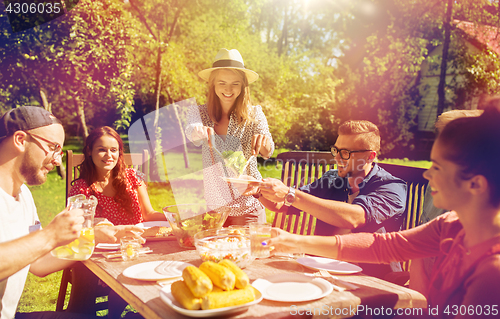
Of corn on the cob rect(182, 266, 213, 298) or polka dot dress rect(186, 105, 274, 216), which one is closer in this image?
corn on the cob rect(182, 266, 213, 298)

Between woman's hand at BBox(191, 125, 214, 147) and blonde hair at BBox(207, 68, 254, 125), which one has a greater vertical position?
blonde hair at BBox(207, 68, 254, 125)

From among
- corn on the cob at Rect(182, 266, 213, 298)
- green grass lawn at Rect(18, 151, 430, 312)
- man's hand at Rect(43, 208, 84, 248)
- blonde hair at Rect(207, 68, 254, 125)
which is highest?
blonde hair at Rect(207, 68, 254, 125)

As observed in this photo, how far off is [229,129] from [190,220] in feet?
5.06

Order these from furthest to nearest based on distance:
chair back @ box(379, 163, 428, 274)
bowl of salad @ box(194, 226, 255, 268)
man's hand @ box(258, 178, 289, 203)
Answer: chair back @ box(379, 163, 428, 274), man's hand @ box(258, 178, 289, 203), bowl of salad @ box(194, 226, 255, 268)

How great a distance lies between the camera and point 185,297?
1411 mm

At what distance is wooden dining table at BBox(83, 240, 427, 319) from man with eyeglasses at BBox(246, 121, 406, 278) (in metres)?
0.51

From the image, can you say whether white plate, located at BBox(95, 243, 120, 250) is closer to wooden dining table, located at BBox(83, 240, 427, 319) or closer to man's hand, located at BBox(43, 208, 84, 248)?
wooden dining table, located at BBox(83, 240, 427, 319)

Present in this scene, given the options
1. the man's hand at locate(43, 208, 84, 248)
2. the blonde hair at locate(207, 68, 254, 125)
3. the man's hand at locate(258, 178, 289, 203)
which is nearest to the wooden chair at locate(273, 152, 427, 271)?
the blonde hair at locate(207, 68, 254, 125)

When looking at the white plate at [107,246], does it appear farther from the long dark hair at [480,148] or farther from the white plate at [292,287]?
the long dark hair at [480,148]

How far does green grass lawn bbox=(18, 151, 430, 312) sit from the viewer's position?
4199 millimetres

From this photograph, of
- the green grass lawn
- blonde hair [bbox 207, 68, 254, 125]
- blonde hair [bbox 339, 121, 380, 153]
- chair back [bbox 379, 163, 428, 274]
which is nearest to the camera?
blonde hair [bbox 339, 121, 380, 153]

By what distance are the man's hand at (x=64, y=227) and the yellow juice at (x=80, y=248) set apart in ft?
0.74

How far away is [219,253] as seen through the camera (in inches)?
75.2

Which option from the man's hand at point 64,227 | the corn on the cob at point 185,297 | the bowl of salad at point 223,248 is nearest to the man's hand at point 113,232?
the bowl of salad at point 223,248
